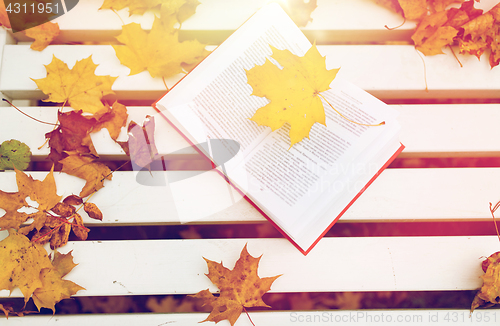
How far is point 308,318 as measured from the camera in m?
0.70

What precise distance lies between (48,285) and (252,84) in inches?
27.7

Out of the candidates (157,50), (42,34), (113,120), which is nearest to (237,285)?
(113,120)

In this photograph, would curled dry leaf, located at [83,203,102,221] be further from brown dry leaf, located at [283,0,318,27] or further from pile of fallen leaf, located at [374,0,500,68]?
pile of fallen leaf, located at [374,0,500,68]

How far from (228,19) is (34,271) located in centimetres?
83

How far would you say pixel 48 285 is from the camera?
678 millimetres

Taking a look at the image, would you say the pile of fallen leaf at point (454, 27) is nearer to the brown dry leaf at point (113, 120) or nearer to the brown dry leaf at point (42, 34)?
the brown dry leaf at point (113, 120)

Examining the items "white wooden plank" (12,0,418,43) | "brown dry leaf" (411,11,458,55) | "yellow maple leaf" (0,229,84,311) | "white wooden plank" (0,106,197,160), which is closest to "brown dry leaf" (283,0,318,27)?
"white wooden plank" (12,0,418,43)

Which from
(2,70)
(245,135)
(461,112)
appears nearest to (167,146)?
(245,135)

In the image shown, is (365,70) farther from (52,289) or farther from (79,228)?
(52,289)

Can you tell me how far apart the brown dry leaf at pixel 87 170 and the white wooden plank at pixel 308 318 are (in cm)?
32

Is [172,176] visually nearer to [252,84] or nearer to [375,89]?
[252,84]

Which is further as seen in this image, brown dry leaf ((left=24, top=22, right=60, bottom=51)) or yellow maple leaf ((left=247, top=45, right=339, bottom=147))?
brown dry leaf ((left=24, top=22, right=60, bottom=51))

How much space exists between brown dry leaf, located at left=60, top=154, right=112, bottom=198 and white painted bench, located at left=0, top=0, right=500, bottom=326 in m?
0.02

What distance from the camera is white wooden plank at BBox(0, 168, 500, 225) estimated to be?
720 millimetres
